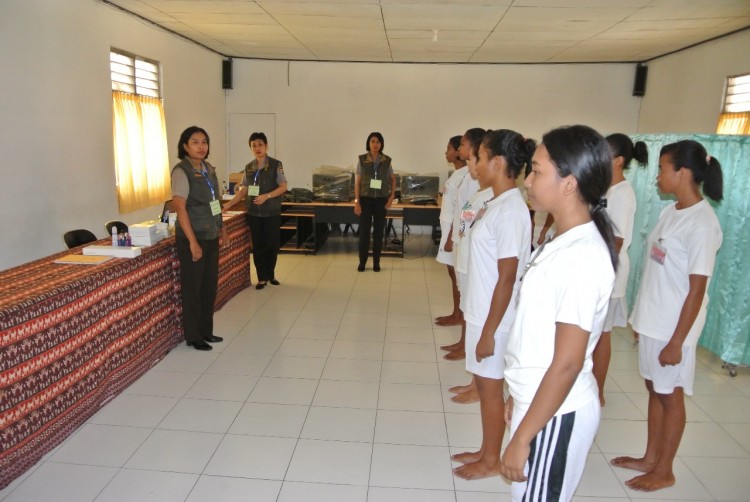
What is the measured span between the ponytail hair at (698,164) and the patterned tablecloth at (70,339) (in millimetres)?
2830

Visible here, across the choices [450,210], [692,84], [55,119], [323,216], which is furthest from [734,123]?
[55,119]

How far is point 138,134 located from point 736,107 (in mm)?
6201

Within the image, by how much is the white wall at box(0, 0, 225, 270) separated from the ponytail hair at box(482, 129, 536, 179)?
10.9ft

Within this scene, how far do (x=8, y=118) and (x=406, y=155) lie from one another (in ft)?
18.8

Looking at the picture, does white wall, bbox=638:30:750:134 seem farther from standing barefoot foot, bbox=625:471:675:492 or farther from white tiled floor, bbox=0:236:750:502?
standing barefoot foot, bbox=625:471:675:492

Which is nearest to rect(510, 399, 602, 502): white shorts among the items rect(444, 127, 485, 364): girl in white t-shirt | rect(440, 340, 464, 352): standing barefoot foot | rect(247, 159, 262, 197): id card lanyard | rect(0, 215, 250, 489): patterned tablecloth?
rect(0, 215, 250, 489): patterned tablecloth

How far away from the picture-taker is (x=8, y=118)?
3.64 metres

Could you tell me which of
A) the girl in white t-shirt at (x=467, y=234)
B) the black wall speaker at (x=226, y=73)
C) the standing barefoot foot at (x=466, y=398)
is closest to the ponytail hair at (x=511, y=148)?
the girl in white t-shirt at (x=467, y=234)

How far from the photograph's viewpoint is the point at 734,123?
5434 mm

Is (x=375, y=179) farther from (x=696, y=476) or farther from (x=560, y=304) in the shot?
(x=560, y=304)

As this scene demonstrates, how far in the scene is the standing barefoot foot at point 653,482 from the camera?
2.35m

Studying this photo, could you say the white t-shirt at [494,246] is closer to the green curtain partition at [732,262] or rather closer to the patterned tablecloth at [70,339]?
the green curtain partition at [732,262]

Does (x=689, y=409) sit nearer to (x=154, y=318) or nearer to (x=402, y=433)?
(x=402, y=433)

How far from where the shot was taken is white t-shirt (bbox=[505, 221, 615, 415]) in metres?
1.21
